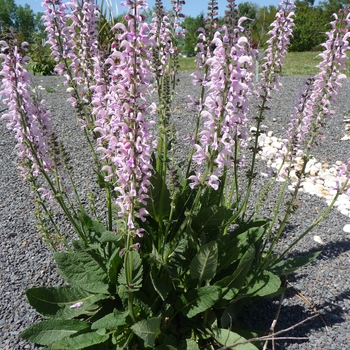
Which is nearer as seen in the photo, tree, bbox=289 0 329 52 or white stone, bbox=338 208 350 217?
white stone, bbox=338 208 350 217

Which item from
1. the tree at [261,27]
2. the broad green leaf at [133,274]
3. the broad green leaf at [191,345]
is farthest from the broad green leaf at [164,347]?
the tree at [261,27]

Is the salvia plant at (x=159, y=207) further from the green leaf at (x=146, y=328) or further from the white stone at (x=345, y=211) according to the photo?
the white stone at (x=345, y=211)

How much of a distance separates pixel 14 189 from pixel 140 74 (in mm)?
3967

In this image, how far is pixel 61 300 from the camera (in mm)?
2826

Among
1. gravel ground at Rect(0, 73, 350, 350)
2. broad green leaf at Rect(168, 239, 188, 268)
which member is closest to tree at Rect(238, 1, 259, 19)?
broad green leaf at Rect(168, 239, 188, 268)

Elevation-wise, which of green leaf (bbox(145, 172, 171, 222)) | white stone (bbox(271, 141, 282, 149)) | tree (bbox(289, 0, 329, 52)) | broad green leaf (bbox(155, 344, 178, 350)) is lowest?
tree (bbox(289, 0, 329, 52))

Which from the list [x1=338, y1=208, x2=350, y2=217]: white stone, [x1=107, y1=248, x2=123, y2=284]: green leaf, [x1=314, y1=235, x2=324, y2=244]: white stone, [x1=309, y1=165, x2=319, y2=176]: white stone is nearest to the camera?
[x1=107, y1=248, x2=123, y2=284]: green leaf

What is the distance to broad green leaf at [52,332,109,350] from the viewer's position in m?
2.47

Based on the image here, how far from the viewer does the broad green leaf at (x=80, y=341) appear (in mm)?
2467

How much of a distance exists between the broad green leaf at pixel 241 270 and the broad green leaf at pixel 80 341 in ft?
Answer: 2.90

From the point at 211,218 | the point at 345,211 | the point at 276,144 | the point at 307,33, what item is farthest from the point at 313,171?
the point at 307,33

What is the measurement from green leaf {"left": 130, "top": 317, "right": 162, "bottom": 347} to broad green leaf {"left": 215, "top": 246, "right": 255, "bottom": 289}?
0.59m

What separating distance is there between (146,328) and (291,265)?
1365 mm

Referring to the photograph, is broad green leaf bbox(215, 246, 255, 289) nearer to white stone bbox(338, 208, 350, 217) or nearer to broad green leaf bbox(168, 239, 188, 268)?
broad green leaf bbox(168, 239, 188, 268)
